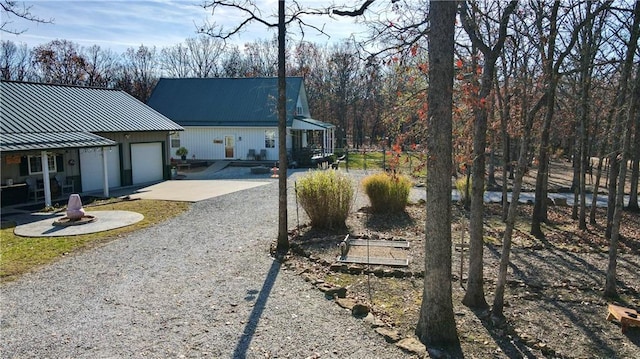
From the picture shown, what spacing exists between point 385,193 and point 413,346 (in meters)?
8.72

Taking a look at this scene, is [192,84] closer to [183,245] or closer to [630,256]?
[183,245]

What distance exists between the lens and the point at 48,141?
51.7ft

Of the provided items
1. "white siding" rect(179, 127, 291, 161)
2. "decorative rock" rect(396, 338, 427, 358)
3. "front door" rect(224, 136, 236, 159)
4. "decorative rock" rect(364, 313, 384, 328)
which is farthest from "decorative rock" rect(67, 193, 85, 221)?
"front door" rect(224, 136, 236, 159)

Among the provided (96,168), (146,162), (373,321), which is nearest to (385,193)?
(373,321)

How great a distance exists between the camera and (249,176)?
25.2 meters

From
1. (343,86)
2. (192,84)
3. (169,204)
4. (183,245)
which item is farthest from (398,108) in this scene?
(343,86)

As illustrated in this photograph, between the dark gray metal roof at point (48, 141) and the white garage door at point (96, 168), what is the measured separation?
0.97 m

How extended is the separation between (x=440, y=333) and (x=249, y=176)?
67.2ft


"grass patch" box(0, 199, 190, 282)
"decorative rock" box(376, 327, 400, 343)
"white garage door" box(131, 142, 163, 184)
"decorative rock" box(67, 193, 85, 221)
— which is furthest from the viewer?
"white garage door" box(131, 142, 163, 184)

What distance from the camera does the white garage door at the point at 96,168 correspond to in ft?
62.2

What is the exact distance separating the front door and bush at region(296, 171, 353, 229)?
20.1 metres

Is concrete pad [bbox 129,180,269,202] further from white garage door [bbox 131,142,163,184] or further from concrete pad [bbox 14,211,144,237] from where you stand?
concrete pad [bbox 14,211,144,237]

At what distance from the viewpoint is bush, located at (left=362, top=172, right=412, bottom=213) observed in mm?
13914

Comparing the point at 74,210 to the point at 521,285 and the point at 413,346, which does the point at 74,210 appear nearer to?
the point at 413,346
